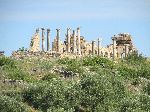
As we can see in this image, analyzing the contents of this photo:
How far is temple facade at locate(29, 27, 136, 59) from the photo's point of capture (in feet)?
291

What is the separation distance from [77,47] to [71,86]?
29011mm

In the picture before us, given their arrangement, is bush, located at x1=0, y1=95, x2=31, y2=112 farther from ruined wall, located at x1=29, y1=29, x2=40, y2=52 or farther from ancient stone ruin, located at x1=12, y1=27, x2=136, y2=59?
ruined wall, located at x1=29, y1=29, x2=40, y2=52

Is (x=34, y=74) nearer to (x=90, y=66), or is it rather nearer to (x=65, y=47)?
(x=90, y=66)

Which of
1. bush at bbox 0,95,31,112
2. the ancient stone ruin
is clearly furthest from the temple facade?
bush at bbox 0,95,31,112

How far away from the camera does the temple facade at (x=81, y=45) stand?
8879 centimetres

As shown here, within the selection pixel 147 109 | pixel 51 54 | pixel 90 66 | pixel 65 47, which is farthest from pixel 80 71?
pixel 65 47

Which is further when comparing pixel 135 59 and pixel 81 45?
pixel 81 45

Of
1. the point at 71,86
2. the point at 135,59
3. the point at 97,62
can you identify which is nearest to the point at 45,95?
the point at 71,86

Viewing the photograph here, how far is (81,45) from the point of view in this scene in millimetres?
96250

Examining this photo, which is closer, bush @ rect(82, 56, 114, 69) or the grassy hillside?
the grassy hillside

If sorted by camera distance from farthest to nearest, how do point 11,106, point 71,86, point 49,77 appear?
1. point 49,77
2. point 71,86
3. point 11,106

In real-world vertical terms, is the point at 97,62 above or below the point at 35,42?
below

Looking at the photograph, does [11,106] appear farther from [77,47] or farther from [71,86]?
[77,47]

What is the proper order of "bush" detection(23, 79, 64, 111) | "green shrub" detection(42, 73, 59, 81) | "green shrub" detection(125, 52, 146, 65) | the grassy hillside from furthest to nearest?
"green shrub" detection(125, 52, 146, 65), "green shrub" detection(42, 73, 59, 81), "bush" detection(23, 79, 64, 111), the grassy hillside
